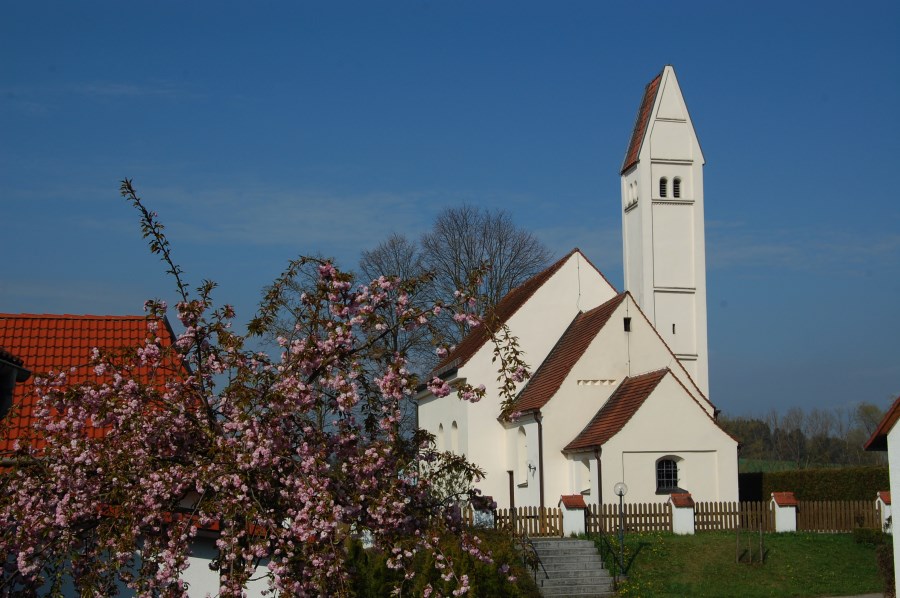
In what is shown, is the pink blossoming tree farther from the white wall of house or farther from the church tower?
the church tower

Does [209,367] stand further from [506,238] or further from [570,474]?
[506,238]

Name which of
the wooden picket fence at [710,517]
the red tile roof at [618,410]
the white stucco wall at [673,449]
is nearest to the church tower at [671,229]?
the red tile roof at [618,410]

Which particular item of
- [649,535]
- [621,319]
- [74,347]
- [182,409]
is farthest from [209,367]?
[621,319]

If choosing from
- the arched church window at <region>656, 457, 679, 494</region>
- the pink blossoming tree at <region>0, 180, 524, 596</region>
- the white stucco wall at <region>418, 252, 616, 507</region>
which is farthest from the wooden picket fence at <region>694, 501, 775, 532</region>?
the pink blossoming tree at <region>0, 180, 524, 596</region>

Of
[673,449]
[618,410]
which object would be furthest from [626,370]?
[673,449]

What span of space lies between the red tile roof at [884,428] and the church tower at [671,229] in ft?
53.6

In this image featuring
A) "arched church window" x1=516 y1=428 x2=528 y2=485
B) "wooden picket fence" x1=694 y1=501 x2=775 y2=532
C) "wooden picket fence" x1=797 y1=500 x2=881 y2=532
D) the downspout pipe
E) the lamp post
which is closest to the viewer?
the lamp post

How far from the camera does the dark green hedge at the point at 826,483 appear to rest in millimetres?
33625

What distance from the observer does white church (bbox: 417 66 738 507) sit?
29.0 m

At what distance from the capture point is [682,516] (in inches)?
1070

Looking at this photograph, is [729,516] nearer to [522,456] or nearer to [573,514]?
[573,514]

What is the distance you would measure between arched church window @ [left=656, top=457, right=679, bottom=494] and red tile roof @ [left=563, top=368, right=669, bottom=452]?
162cm

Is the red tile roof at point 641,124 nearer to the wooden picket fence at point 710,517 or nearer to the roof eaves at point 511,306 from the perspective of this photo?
the roof eaves at point 511,306

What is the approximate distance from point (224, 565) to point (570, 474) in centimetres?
2342
